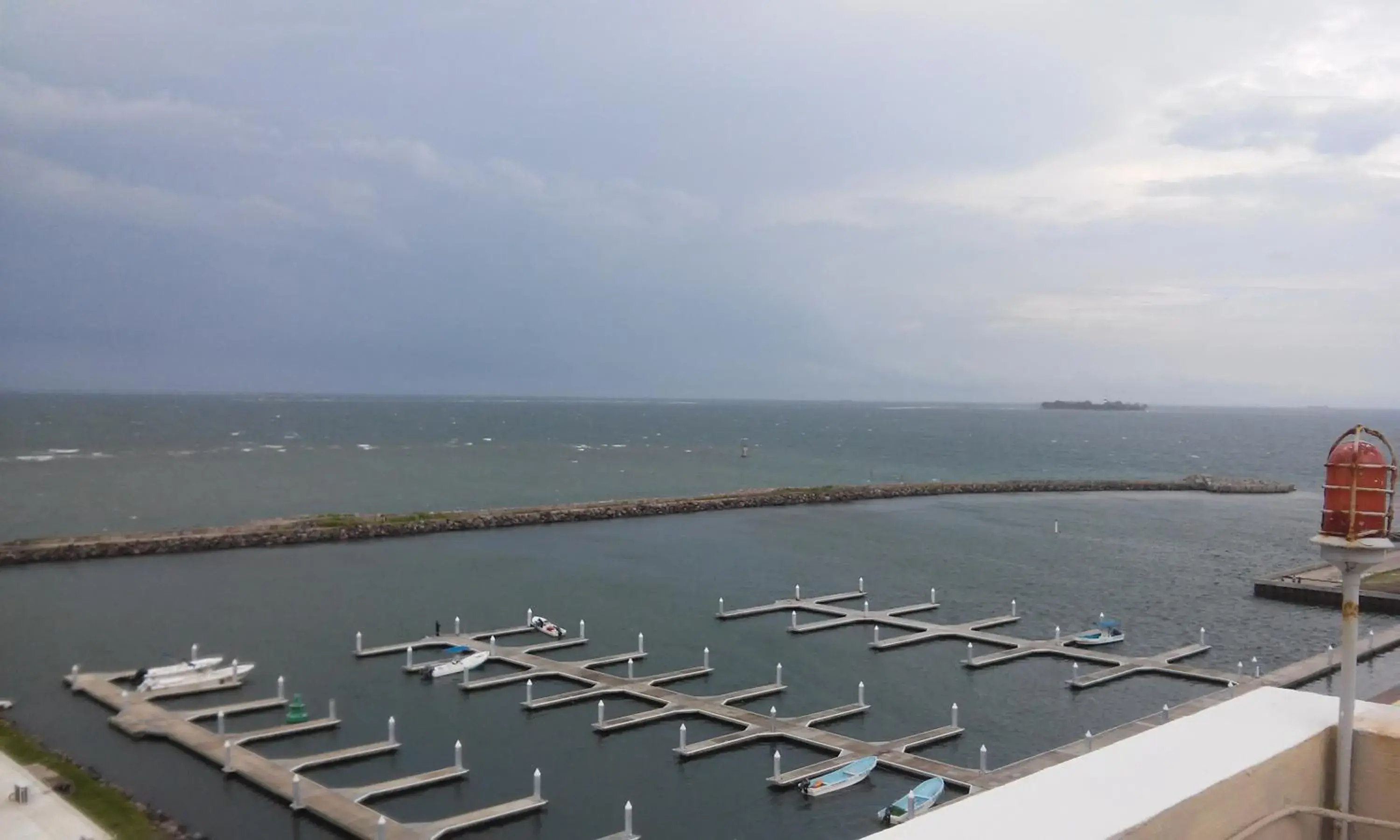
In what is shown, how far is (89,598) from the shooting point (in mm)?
51500

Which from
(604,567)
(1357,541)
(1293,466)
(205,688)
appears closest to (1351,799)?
(1357,541)

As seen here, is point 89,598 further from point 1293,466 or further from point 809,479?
point 1293,466

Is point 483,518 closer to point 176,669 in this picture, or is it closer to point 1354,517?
point 176,669

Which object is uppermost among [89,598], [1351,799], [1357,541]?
Result: [1357,541]

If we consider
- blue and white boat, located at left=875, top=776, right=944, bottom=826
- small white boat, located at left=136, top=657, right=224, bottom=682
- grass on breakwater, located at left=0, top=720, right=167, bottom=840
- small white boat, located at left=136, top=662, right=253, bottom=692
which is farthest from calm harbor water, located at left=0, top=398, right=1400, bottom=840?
small white boat, located at left=136, top=657, right=224, bottom=682

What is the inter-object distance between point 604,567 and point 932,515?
39.5 metres

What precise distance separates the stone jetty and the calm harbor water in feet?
7.61

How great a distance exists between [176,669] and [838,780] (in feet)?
80.6

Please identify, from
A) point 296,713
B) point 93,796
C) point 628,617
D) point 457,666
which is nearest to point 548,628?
point 628,617

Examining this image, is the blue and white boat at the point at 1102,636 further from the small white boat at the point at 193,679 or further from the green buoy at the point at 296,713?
the small white boat at the point at 193,679

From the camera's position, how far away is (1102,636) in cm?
4425

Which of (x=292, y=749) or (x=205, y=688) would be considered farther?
(x=205, y=688)

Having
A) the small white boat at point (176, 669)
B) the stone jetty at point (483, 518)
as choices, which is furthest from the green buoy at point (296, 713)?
the stone jetty at point (483, 518)

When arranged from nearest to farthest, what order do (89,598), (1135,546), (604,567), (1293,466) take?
(89,598) < (604,567) < (1135,546) < (1293,466)
